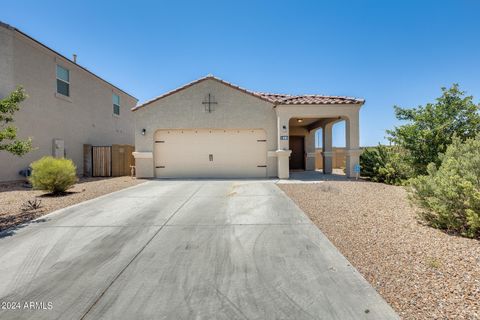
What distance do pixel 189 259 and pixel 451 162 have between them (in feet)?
17.7

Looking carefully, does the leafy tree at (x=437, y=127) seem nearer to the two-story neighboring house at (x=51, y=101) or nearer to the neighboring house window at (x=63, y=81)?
the two-story neighboring house at (x=51, y=101)

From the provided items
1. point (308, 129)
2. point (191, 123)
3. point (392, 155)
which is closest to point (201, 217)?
point (191, 123)

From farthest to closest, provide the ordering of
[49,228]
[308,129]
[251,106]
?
[308,129], [251,106], [49,228]

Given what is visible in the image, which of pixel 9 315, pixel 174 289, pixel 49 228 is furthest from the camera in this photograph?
pixel 49 228

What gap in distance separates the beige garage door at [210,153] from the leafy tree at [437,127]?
6.41m

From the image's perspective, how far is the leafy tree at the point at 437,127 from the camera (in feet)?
29.4

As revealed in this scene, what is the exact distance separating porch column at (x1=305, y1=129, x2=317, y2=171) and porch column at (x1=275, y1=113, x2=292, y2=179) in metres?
5.76

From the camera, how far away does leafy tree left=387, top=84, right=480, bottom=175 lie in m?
8.96

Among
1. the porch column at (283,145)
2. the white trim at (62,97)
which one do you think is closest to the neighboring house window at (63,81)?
the white trim at (62,97)

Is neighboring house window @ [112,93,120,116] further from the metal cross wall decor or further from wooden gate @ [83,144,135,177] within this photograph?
the metal cross wall decor

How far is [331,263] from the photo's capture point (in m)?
3.42

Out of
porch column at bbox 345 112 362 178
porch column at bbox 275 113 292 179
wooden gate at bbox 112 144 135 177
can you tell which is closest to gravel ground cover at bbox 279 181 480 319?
porch column at bbox 275 113 292 179

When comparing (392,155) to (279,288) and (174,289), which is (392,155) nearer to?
(279,288)

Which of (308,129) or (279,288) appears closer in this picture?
(279,288)
